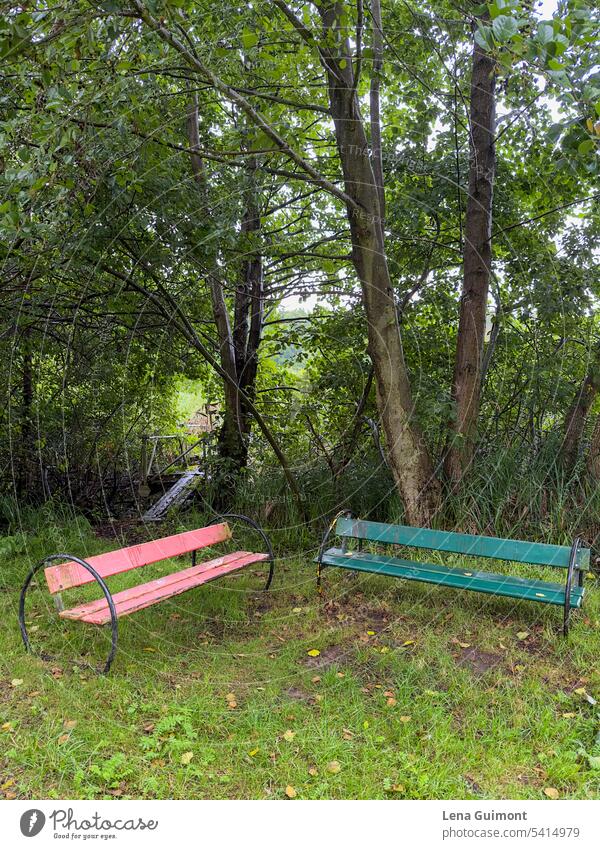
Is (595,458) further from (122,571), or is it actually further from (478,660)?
(122,571)

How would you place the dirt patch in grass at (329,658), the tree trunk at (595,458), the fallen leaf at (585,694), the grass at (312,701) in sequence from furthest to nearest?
the tree trunk at (595,458), the dirt patch in grass at (329,658), the fallen leaf at (585,694), the grass at (312,701)

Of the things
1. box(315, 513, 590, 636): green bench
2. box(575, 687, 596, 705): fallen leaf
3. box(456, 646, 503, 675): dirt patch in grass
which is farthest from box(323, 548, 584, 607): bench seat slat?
box(575, 687, 596, 705): fallen leaf

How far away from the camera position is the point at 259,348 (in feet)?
21.8

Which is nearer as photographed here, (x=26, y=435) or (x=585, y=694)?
(x=585, y=694)

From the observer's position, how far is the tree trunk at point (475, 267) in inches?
193

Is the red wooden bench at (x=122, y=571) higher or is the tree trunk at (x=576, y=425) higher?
the tree trunk at (x=576, y=425)

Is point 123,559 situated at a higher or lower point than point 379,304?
lower

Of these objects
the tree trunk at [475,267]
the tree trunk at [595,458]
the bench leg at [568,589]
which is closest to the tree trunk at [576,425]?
the tree trunk at [595,458]

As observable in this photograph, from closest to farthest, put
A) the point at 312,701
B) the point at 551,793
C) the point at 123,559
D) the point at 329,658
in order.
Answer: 1. the point at 551,793
2. the point at 312,701
3. the point at 329,658
4. the point at 123,559

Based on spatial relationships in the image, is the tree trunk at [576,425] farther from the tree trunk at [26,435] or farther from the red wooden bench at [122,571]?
the tree trunk at [26,435]

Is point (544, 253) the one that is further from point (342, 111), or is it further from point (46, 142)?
point (46, 142)

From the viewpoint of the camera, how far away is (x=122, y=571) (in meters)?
3.56

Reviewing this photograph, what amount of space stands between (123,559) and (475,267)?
136 inches

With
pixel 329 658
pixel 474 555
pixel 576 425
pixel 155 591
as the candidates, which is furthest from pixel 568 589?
pixel 155 591
